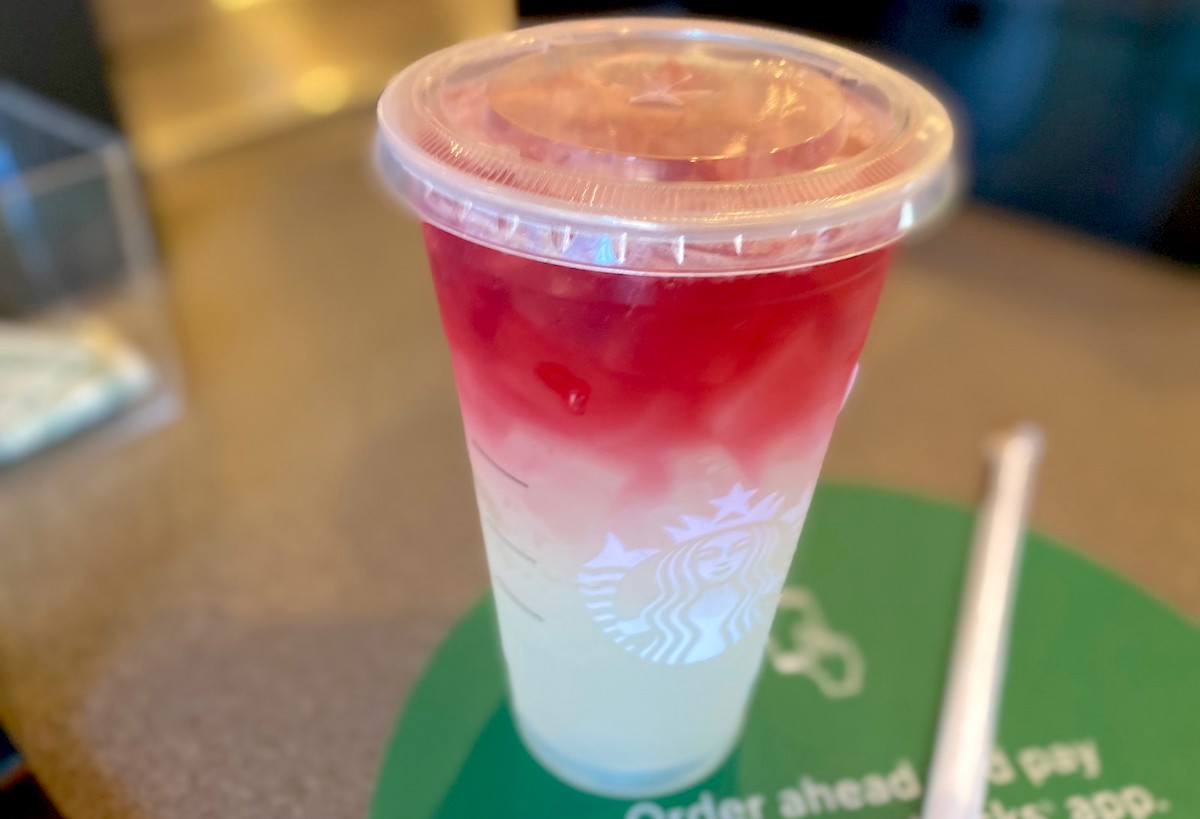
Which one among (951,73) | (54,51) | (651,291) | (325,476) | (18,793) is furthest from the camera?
(951,73)

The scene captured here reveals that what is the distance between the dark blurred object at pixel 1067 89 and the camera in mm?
756

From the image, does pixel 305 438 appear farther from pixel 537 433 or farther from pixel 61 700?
pixel 537 433

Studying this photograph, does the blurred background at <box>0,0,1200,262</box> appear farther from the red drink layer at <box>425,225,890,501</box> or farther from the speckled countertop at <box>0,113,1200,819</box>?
the red drink layer at <box>425,225,890,501</box>

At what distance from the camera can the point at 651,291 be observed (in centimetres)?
27

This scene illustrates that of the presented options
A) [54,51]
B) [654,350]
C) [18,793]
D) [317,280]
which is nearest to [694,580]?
[654,350]

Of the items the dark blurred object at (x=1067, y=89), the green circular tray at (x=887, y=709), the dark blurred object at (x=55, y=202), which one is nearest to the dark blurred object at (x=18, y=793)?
the green circular tray at (x=887, y=709)

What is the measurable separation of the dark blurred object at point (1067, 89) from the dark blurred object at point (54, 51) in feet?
1.31

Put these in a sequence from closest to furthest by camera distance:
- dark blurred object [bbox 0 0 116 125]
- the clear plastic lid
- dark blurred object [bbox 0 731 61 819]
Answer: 1. the clear plastic lid
2. dark blurred object [bbox 0 731 61 819]
3. dark blurred object [bbox 0 0 116 125]

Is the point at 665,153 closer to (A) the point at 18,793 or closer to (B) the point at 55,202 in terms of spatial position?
(A) the point at 18,793

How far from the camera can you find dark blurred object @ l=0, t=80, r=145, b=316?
0.68 m

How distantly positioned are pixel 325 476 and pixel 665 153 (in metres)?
0.39

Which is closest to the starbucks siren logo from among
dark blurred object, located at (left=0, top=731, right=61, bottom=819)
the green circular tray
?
the green circular tray

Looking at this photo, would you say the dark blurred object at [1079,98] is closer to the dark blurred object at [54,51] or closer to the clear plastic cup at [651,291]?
the clear plastic cup at [651,291]

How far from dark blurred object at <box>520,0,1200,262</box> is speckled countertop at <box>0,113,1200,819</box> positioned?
36 mm
